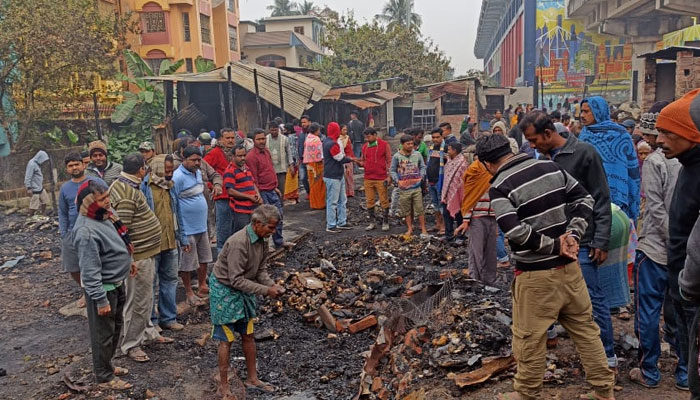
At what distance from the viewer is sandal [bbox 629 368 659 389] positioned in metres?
3.94

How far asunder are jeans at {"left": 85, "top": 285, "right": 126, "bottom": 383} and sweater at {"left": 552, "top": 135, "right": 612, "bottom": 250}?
379 cm

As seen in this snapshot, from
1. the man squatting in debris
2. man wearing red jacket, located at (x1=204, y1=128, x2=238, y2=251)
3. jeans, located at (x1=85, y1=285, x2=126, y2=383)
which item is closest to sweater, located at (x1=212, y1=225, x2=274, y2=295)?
the man squatting in debris

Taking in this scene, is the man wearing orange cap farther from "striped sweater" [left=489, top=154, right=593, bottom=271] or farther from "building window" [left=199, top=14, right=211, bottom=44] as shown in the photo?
"building window" [left=199, top=14, right=211, bottom=44]

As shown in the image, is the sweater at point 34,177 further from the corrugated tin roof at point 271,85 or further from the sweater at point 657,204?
the sweater at point 657,204

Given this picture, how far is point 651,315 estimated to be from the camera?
12.9 feet

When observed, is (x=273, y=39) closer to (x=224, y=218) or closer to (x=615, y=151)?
(x=224, y=218)

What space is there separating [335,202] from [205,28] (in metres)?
29.1

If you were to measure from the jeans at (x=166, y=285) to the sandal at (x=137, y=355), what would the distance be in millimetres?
671

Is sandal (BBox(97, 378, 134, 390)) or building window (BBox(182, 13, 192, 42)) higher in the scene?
building window (BBox(182, 13, 192, 42))

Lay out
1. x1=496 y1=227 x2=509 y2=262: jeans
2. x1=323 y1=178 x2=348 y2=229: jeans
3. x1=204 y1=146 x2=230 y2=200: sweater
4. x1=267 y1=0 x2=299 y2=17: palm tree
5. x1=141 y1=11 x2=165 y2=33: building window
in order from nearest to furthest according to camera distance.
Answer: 1. x1=496 y1=227 x2=509 y2=262: jeans
2. x1=204 y1=146 x2=230 y2=200: sweater
3. x1=323 y1=178 x2=348 y2=229: jeans
4. x1=141 y1=11 x2=165 y2=33: building window
5. x1=267 y1=0 x2=299 y2=17: palm tree

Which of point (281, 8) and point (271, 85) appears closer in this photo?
point (271, 85)

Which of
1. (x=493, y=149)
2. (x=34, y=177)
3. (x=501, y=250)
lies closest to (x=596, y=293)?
(x=493, y=149)

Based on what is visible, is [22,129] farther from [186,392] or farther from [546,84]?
[546,84]

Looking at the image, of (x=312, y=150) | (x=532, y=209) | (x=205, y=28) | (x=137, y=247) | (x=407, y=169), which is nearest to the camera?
(x=532, y=209)
